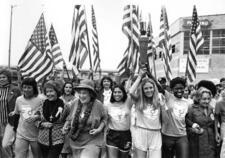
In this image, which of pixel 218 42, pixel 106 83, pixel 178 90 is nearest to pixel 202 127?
pixel 178 90

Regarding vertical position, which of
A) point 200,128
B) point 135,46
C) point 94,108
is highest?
point 135,46

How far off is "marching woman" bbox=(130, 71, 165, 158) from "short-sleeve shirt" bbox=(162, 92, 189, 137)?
0.88ft

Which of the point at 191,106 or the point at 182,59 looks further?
the point at 182,59

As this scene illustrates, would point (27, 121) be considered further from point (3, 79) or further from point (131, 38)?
point (131, 38)

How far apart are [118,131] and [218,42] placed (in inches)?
1505

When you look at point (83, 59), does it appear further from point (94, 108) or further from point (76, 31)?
point (94, 108)

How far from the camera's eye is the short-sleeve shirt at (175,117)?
18.0ft

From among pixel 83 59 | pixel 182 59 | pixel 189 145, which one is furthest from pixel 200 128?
pixel 182 59

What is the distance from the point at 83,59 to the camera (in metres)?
11.7

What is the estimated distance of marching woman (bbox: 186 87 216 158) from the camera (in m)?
5.34

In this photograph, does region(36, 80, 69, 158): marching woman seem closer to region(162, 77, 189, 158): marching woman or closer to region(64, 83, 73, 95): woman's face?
region(162, 77, 189, 158): marching woman

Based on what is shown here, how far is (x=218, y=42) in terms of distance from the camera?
40875mm

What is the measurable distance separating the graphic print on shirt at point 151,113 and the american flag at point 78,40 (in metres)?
6.35

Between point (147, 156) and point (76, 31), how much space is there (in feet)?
25.3
